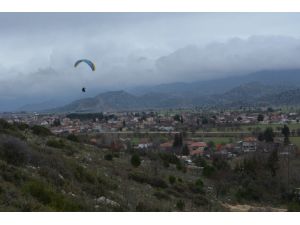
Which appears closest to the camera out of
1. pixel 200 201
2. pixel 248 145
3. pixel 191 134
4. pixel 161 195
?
pixel 161 195

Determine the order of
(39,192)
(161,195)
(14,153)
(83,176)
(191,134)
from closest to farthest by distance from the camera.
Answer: (39,192), (14,153), (83,176), (161,195), (191,134)

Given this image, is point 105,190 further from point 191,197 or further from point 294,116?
point 294,116

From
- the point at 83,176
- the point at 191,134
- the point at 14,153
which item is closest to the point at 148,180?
the point at 83,176

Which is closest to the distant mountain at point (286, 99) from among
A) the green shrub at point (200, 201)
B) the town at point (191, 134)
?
the town at point (191, 134)

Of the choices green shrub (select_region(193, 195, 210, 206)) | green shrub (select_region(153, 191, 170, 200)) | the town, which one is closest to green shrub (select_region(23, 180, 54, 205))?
green shrub (select_region(153, 191, 170, 200))

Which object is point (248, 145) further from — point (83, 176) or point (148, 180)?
point (83, 176)

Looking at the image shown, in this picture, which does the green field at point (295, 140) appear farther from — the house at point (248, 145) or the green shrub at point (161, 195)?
the green shrub at point (161, 195)

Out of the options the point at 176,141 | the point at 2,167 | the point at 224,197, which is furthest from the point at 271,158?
the point at 176,141

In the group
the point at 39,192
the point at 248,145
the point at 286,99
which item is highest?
the point at 286,99

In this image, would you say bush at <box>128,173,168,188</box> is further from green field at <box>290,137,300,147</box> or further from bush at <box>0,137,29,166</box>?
green field at <box>290,137,300,147</box>
